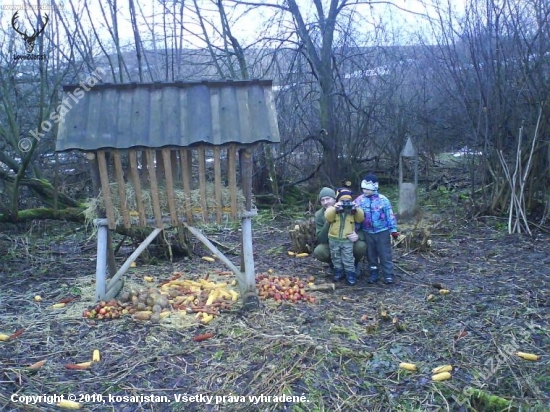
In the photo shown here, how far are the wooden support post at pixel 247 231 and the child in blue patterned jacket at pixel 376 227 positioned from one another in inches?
62.9

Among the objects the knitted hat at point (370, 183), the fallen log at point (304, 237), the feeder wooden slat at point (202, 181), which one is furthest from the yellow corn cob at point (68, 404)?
the fallen log at point (304, 237)

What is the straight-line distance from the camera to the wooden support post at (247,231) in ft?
18.6

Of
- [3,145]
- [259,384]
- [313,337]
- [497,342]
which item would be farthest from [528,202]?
[3,145]

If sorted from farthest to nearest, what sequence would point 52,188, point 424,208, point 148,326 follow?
point 424,208 < point 52,188 < point 148,326

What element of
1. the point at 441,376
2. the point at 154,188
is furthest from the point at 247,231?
the point at 441,376

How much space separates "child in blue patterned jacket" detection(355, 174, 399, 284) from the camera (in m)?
6.57

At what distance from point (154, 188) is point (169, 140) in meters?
0.53

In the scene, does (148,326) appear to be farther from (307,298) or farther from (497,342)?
(497,342)

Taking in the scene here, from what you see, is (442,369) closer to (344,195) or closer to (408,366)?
(408,366)

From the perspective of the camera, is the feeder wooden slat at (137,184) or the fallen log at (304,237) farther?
the fallen log at (304,237)

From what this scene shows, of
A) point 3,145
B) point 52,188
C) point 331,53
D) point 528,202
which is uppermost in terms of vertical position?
point 331,53

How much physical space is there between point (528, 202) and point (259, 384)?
23.5 feet

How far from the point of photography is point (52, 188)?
29.0ft

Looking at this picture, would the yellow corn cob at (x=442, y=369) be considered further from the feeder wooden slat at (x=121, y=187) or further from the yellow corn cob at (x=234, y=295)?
the feeder wooden slat at (x=121, y=187)
